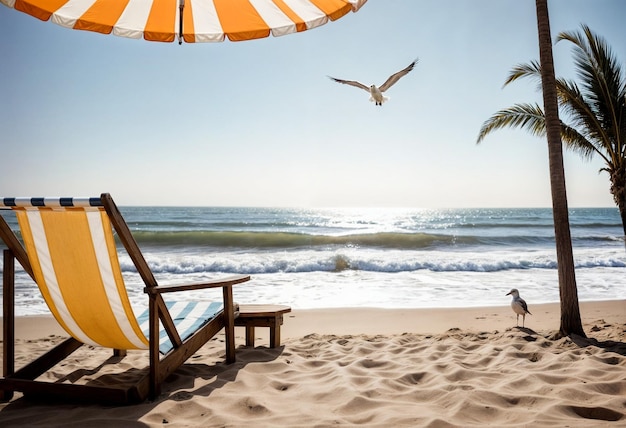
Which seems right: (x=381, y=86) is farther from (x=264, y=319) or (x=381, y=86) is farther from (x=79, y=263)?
(x=79, y=263)

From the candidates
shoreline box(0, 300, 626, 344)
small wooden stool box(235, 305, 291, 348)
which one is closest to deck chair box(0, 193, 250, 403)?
small wooden stool box(235, 305, 291, 348)

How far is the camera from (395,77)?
4.95 metres

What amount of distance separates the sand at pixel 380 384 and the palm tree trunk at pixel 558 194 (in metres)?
0.28

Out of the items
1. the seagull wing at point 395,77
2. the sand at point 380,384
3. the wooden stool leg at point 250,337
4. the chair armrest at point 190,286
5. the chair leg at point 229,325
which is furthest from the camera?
the seagull wing at point 395,77

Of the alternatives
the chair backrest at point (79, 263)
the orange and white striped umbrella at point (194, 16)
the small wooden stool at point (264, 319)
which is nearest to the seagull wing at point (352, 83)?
the orange and white striped umbrella at point (194, 16)

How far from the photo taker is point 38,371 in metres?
2.75

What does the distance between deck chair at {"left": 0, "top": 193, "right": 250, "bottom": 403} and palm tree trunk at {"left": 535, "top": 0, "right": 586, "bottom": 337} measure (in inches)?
135

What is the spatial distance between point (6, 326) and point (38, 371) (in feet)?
1.18

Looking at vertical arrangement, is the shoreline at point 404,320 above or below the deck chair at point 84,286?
below

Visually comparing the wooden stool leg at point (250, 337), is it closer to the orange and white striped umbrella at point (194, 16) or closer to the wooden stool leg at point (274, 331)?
the wooden stool leg at point (274, 331)

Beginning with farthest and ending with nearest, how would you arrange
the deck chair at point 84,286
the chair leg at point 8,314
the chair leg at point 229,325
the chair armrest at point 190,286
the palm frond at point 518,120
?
the palm frond at point 518,120
the chair leg at point 229,325
the chair leg at point 8,314
the chair armrest at point 190,286
the deck chair at point 84,286

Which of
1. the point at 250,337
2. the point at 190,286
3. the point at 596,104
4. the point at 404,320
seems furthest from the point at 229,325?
the point at 596,104

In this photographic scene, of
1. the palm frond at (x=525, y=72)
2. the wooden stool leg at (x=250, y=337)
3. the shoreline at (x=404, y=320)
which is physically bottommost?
the shoreline at (x=404, y=320)

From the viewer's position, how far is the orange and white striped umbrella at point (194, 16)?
2.76 metres
